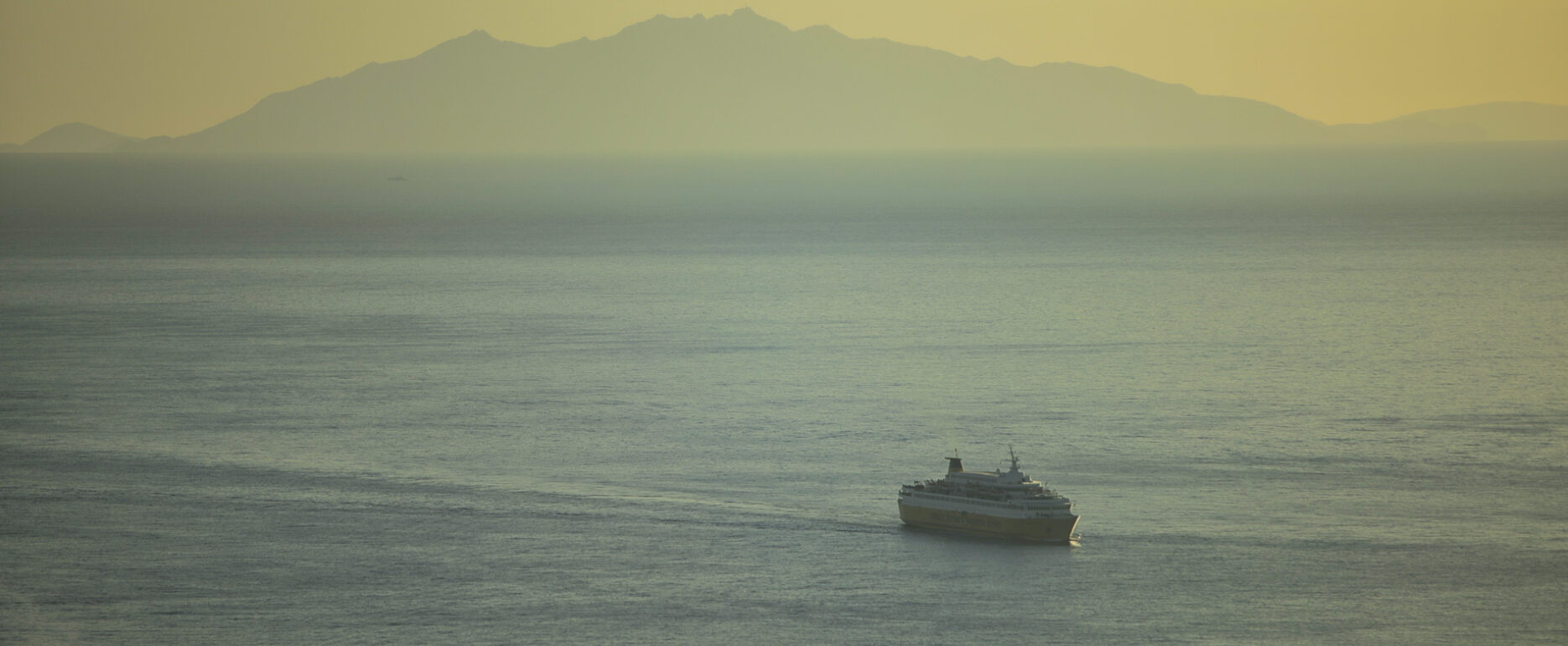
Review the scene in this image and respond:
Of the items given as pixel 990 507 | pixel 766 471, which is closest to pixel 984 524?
pixel 990 507

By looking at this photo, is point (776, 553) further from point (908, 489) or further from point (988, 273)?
point (988, 273)

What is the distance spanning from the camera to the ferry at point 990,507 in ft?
227

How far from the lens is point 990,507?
70625 millimetres

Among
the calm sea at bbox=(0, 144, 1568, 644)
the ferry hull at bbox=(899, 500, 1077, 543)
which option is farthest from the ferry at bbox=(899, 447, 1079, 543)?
the calm sea at bbox=(0, 144, 1568, 644)

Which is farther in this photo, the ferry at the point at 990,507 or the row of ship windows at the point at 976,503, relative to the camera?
the row of ship windows at the point at 976,503

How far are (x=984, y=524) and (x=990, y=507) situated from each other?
84 centimetres

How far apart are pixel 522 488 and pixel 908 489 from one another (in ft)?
57.9

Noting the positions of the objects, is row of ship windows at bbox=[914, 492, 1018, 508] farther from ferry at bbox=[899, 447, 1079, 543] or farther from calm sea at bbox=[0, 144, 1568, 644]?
calm sea at bbox=[0, 144, 1568, 644]

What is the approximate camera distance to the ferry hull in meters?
69.1

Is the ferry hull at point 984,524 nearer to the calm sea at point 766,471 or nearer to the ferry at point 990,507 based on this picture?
the ferry at point 990,507

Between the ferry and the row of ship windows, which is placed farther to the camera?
the row of ship windows

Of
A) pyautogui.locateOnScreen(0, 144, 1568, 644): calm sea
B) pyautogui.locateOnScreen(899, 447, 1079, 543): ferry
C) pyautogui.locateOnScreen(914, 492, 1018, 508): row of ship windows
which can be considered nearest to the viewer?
pyautogui.locateOnScreen(0, 144, 1568, 644): calm sea

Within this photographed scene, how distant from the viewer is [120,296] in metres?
154

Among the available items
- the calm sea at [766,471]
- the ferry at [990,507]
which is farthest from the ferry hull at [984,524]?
the calm sea at [766,471]
